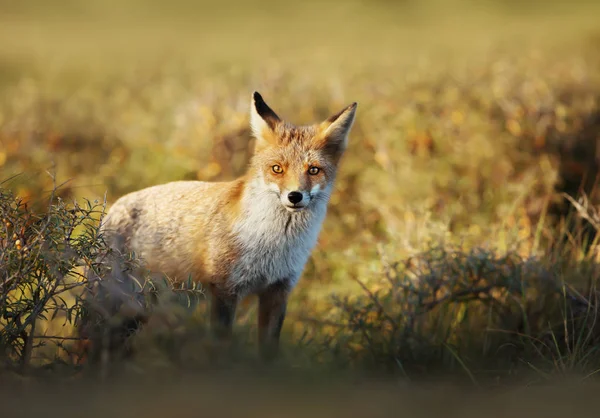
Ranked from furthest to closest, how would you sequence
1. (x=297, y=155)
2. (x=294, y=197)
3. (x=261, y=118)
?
(x=261, y=118), (x=297, y=155), (x=294, y=197)

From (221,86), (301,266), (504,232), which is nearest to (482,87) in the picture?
(504,232)

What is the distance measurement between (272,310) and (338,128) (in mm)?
1485

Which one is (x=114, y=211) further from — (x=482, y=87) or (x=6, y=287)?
(x=482, y=87)

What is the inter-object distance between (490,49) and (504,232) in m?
5.95

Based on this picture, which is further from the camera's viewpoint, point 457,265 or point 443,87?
point 443,87

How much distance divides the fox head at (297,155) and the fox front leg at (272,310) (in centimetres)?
72

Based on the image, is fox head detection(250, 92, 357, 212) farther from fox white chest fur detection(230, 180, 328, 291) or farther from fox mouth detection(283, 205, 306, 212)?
fox white chest fur detection(230, 180, 328, 291)

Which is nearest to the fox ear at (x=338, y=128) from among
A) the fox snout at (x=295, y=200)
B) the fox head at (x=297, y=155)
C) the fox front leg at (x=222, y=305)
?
the fox head at (x=297, y=155)

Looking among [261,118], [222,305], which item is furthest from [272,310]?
[261,118]

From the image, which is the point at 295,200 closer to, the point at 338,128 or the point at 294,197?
the point at 294,197

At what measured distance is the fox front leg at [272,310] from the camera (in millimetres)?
5219

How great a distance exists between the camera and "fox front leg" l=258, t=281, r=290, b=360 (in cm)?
522

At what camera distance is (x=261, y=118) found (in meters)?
5.23

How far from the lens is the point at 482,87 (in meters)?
9.35
